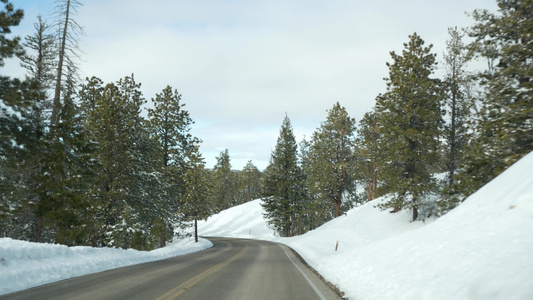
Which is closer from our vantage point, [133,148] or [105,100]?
[105,100]

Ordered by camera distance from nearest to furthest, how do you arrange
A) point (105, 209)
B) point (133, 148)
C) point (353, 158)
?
point (105, 209)
point (133, 148)
point (353, 158)

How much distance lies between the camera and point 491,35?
15.5 meters

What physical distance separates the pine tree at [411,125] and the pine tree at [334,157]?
1428 centimetres

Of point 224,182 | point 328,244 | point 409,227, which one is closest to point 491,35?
point 409,227

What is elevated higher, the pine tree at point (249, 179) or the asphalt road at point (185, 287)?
the pine tree at point (249, 179)

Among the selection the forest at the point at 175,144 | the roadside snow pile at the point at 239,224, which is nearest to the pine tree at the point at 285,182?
the forest at the point at 175,144

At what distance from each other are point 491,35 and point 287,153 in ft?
111

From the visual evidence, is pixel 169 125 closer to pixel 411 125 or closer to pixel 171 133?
pixel 171 133

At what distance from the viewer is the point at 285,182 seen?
4659cm

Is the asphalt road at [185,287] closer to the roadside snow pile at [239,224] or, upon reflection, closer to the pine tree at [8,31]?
the pine tree at [8,31]

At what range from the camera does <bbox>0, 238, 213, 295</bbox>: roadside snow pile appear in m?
9.33

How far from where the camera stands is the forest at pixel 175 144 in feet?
42.2

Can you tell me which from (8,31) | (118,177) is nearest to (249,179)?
(118,177)

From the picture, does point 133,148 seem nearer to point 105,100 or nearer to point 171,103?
point 105,100
